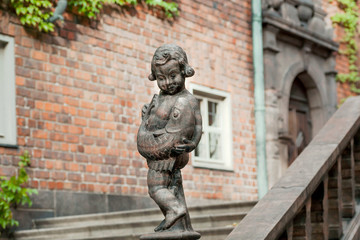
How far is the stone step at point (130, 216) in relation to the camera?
707cm

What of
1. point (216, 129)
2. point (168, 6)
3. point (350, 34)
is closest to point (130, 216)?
point (168, 6)

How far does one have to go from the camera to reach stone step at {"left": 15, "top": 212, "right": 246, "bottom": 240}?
651 centimetres

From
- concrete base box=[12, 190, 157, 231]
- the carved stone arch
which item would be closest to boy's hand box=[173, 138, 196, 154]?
concrete base box=[12, 190, 157, 231]

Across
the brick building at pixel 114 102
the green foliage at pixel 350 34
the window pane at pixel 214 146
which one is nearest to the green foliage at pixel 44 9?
the brick building at pixel 114 102

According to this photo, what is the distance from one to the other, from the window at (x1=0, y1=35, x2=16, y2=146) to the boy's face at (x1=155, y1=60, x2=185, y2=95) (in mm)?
4856

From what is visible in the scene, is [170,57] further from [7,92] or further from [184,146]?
[7,92]

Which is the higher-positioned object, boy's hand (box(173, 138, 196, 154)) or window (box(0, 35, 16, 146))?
window (box(0, 35, 16, 146))

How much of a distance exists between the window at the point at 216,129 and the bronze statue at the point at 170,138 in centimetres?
748

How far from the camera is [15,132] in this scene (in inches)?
333

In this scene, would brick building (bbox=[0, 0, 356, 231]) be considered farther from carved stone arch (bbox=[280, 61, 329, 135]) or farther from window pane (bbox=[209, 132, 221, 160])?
carved stone arch (bbox=[280, 61, 329, 135])

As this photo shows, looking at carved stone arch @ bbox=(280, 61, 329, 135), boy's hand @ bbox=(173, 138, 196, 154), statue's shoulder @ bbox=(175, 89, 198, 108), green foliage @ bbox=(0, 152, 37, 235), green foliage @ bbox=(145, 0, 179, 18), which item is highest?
green foliage @ bbox=(145, 0, 179, 18)

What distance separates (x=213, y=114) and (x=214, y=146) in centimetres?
56

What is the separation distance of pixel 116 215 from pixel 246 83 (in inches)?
213

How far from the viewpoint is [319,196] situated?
485 centimetres
